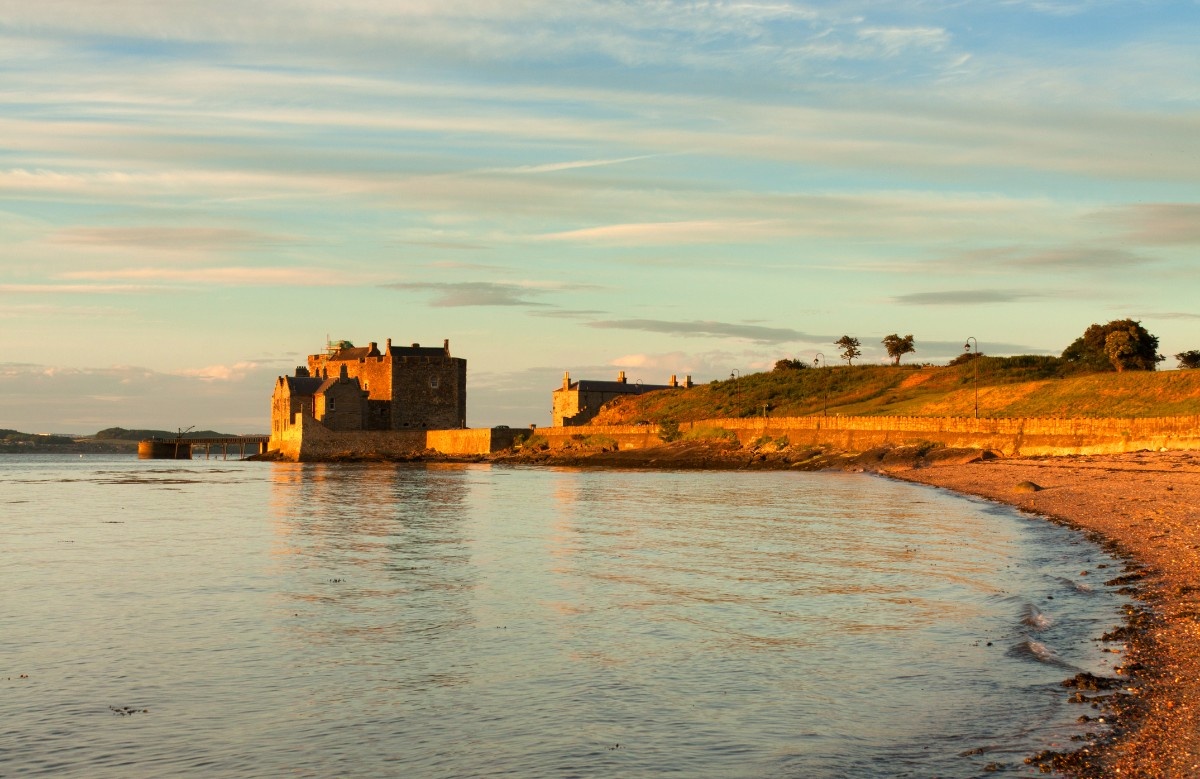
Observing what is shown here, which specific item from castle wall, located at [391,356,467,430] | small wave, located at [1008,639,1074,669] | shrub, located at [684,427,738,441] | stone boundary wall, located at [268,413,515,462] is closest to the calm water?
small wave, located at [1008,639,1074,669]

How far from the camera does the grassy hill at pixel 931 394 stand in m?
89.4

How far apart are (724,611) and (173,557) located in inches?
714

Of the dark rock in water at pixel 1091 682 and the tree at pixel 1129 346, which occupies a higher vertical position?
the tree at pixel 1129 346

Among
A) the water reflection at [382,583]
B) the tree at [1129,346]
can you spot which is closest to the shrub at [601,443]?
the tree at [1129,346]

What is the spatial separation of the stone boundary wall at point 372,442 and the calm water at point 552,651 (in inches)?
3678

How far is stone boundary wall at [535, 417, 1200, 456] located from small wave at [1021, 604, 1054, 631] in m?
52.2

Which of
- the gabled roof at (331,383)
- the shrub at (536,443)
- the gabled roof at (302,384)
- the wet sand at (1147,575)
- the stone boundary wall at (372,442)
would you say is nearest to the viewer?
the wet sand at (1147,575)

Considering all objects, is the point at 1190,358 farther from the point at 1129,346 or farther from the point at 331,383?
the point at 331,383

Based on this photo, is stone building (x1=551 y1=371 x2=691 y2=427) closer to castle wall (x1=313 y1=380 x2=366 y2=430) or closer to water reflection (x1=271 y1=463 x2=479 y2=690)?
castle wall (x1=313 y1=380 x2=366 y2=430)

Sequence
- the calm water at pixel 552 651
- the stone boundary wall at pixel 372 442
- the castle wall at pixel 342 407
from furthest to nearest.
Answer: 1. the castle wall at pixel 342 407
2. the stone boundary wall at pixel 372 442
3. the calm water at pixel 552 651

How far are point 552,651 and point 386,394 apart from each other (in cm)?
12233

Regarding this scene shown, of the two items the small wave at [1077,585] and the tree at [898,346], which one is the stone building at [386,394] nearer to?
the tree at [898,346]

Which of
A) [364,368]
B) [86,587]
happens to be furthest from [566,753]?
[364,368]

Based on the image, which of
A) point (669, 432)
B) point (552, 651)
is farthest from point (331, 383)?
point (552, 651)
